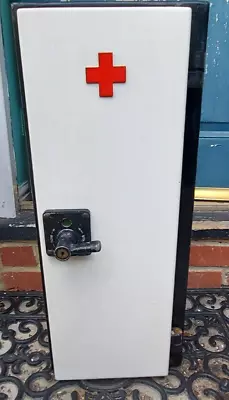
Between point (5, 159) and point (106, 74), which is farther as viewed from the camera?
point (5, 159)

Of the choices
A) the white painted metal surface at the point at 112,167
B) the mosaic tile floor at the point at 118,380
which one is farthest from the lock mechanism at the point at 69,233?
the mosaic tile floor at the point at 118,380

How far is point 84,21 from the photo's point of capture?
600 mm

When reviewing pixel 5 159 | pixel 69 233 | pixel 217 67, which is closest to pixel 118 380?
pixel 69 233

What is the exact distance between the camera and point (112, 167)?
0.68 m

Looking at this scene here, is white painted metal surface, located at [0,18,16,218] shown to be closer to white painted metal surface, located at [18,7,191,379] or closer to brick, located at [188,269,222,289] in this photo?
white painted metal surface, located at [18,7,191,379]

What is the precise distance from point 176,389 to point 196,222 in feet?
1.28

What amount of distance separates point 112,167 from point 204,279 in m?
0.56

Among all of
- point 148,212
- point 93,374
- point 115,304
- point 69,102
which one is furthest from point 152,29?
point 93,374

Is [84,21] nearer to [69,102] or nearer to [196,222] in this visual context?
[69,102]

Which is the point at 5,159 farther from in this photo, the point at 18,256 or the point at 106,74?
the point at 106,74

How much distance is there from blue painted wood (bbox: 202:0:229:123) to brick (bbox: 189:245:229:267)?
32cm

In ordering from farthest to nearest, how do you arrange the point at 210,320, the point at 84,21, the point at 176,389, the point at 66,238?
the point at 210,320 → the point at 176,389 → the point at 66,238 → the point at 84,21

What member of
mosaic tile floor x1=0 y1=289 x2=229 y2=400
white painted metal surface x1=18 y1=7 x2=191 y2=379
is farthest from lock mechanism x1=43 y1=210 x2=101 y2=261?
mosaic tile floor x1=0 y1=289 x2=229 y2=400

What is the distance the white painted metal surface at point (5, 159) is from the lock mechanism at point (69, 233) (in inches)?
13.6
